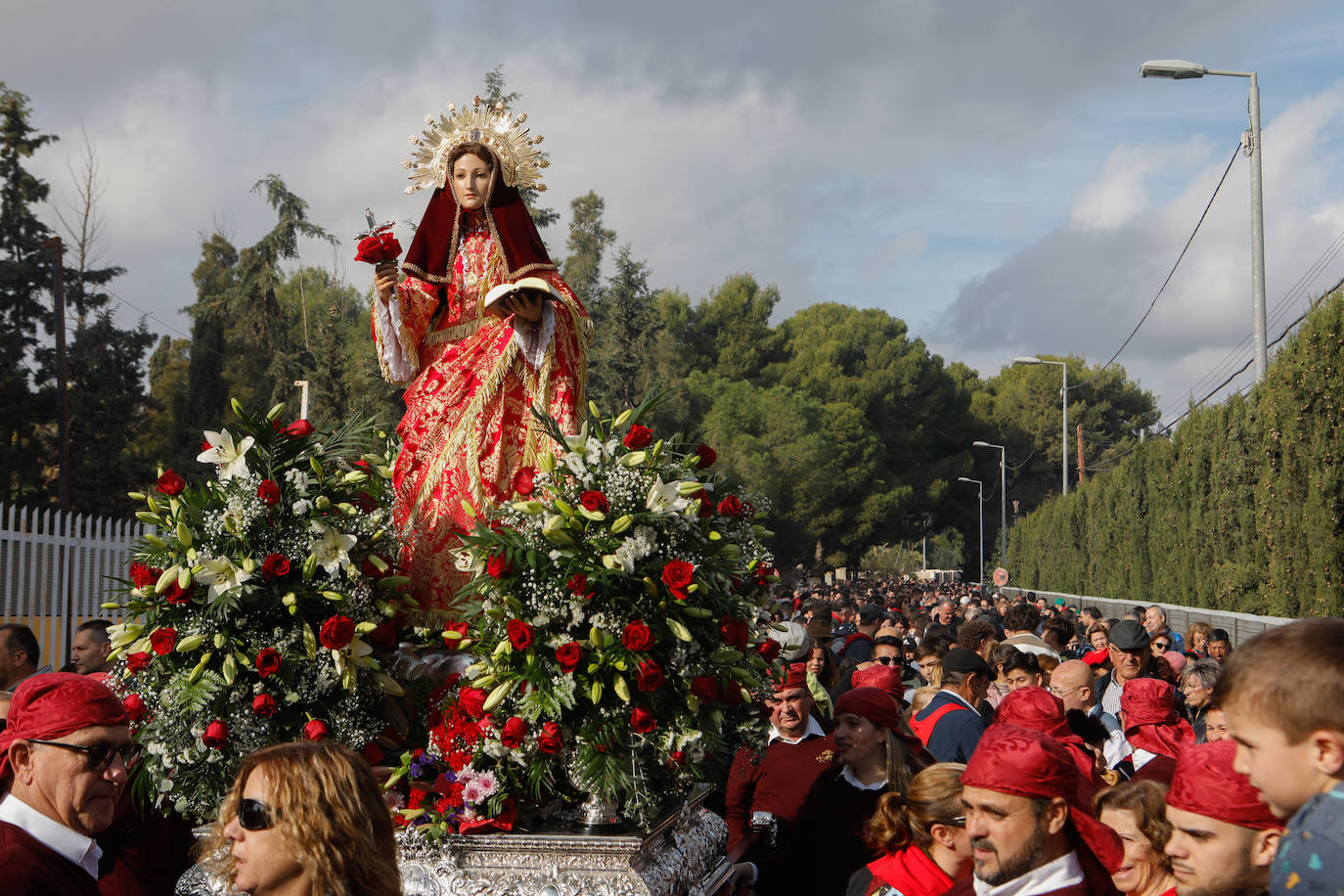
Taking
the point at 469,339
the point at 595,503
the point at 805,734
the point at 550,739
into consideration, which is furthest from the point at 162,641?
the point at 805,734

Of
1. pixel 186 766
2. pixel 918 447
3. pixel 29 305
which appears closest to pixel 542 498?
pixel 186 766

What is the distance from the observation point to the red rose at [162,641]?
13.3 feet

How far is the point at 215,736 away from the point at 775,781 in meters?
2.58

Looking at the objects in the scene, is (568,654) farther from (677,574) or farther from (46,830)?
(46,830)

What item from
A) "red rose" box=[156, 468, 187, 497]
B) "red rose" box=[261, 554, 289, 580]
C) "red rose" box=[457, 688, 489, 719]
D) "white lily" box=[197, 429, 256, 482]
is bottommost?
"red rose" box=[457, 688, 489, 719]

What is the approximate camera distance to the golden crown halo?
5402 mm

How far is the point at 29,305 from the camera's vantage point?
24062 mm

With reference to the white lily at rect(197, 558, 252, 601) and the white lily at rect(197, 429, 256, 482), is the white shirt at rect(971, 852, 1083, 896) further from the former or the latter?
the white lily at rect(197, 429, 256, 482)

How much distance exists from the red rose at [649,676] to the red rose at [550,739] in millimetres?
312

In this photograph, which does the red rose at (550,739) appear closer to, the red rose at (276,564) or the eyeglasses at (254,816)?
the red rose at (276,564)

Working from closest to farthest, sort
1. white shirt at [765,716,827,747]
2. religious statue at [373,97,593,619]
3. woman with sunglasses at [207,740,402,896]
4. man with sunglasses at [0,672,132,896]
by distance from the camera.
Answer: woman with sunglasses at [207,740,402,896] → man with sunglasses at [0,672,132,896] → religious statue at [373,97,593,619] → white shirt at [765,716,827,747]

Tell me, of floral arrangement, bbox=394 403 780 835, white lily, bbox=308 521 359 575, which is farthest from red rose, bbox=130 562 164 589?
floral arrangement, bbox=394 403 780 835

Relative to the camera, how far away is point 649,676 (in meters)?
3.87

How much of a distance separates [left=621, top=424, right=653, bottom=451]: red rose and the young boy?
2557mm
